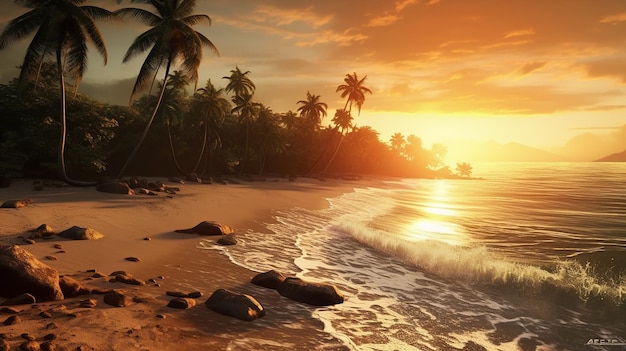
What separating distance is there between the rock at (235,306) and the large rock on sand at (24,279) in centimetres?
301

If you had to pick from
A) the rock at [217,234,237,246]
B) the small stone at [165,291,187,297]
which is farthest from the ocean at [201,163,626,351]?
the small stone at [165,291,187,297]

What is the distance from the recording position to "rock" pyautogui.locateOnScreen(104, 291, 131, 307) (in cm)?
687

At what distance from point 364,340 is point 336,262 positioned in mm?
5688

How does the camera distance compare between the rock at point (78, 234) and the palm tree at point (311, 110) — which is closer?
the rock at point (78, 234)

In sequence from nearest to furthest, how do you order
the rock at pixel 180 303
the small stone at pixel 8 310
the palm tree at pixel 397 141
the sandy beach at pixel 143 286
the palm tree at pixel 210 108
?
the sandy beach at pixel 143 286 → the small stone at pixel 8 310 → the rock at pixel 180 303 → the palm tree at pixel 210 108 → the palm tree at pixel 397 141

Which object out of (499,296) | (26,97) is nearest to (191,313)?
(499,296)

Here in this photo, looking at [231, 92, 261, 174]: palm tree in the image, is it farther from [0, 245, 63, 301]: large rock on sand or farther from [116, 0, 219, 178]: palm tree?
[0, 245, 63, 301]: large rock on sand

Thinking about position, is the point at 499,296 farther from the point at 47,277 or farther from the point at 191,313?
the point at 47,277

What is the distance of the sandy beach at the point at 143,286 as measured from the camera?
19.0 feet

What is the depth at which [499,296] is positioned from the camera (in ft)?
34.8

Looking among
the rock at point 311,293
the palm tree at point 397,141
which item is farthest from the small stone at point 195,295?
the palm tree at point 397,141

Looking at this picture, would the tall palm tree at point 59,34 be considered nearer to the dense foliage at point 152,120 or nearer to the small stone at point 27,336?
the dense foliage at point 152,120

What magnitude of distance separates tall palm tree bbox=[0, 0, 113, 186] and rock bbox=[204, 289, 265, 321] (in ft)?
79.1

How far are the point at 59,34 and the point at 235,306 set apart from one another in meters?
27.6
